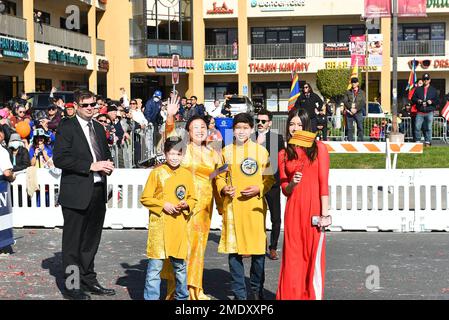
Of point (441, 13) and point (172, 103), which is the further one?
point (441, 13)

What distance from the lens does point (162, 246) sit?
23.2 feet

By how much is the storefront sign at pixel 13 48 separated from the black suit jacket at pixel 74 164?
23661mm

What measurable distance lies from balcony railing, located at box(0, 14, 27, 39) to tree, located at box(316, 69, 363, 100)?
844 inches

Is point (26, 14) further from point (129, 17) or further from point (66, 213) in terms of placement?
point (66, 213)

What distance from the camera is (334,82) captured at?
1900 inches

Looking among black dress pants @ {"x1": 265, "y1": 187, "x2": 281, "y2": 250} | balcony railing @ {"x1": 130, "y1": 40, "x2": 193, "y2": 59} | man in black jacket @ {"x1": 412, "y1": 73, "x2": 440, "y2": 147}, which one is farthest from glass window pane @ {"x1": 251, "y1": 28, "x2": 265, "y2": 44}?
black dress pants @ {"x1": 265, "y1": 187, "x2": 281, "y2": 250}

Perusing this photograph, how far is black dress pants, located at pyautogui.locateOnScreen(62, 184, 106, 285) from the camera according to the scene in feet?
25.7

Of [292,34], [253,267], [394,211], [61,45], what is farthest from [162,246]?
[292,34]

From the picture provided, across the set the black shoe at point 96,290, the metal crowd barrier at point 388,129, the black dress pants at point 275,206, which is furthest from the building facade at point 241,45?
the black shoe at point 96,290

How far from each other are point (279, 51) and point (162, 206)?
149ft

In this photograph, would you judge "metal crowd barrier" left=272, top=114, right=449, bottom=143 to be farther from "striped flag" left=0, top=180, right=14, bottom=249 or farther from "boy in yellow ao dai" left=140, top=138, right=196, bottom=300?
"boy in yellow ao dai" left=140, top=138, right=196, bottom=300

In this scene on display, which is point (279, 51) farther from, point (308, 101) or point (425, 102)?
point (308, 101)

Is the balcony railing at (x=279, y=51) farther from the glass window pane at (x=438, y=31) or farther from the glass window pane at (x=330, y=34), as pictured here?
the glass window pane at (x=438, y=31)
